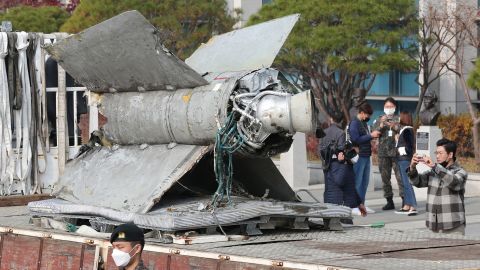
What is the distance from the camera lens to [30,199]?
1578 centimetres

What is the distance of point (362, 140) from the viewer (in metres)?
17.9

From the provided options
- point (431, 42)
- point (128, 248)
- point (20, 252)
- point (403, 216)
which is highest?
point (431, 42)

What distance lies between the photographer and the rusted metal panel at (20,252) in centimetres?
1172

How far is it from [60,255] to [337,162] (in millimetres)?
6307

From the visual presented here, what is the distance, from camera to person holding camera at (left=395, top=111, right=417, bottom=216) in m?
18.1

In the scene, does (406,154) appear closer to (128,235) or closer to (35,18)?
(128,235)

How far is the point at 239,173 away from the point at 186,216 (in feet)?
5.02

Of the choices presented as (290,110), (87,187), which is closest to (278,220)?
(290,110)

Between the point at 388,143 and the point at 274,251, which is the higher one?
the point at 388,143

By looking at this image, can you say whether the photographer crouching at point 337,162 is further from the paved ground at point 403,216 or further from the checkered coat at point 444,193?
the checkered coat at point 444,193

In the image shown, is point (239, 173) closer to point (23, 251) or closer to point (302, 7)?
point (23, 251)

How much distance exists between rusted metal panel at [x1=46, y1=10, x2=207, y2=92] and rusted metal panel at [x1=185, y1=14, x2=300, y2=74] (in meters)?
0.58

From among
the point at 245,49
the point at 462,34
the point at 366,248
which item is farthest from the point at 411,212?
the point at 462,34

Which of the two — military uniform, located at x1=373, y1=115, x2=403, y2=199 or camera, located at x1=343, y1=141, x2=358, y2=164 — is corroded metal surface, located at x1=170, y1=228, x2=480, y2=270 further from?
military uniform, located at x1=373, y1=115, x2=403, y2=199
